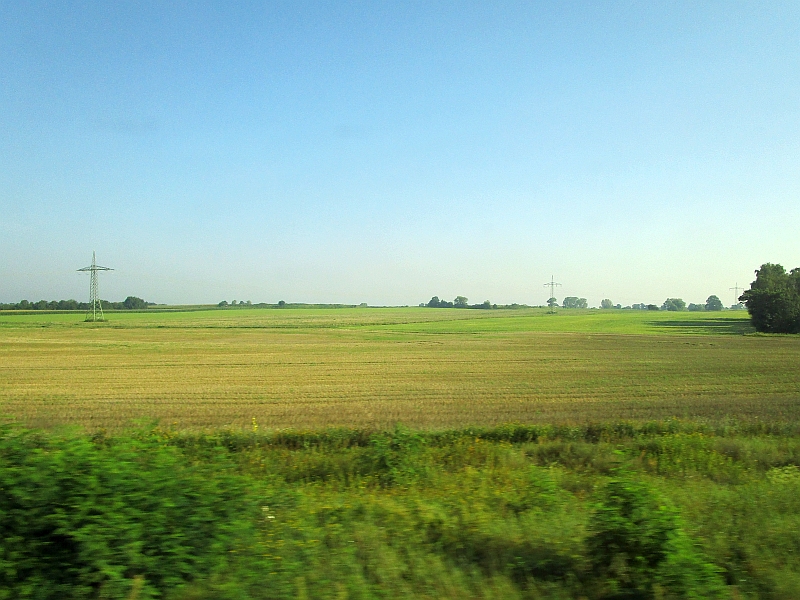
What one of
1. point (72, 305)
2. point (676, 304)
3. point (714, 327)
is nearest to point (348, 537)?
point (714, 327)

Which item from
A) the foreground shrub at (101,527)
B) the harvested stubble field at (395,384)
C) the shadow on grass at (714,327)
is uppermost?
the foreground shrub at (101,527)

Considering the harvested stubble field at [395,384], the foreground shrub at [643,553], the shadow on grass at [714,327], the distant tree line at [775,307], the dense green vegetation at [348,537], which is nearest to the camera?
the dense green vegetation at [348,537]

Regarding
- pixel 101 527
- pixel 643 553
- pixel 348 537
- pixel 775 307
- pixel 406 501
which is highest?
pixel 775 307

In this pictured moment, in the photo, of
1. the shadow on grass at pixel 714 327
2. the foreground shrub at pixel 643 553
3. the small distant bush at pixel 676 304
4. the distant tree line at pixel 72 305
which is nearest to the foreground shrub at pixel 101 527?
the foreground shrub at pixel 643 553

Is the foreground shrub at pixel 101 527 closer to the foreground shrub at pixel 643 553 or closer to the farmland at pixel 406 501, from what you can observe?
the farmland at pixel 406 501

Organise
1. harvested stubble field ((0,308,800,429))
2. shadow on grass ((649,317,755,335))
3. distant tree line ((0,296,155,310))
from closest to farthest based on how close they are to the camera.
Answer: harvested stubble field ((0,308,800,429)), shadow on grass ((649,317,755,335)), distant tree line ((0,296,155,310))

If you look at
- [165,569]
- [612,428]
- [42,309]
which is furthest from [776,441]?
[42,309]

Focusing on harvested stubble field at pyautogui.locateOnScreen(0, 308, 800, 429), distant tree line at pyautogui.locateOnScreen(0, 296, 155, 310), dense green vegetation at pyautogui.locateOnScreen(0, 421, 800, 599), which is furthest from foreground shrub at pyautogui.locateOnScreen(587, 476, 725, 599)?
distant tree line at pyautogui.locateOnScreen(0, 296, 155, 310)

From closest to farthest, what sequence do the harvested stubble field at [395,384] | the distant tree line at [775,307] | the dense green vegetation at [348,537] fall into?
the dense green vegetation at [348,537] < the harvested stubble field at [395,384] < the distant tree line at [775,307]

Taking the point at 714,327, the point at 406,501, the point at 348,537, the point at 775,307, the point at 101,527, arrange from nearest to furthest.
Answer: the point at 101,527
the point at 348,537
the point at 406,501
the point at 775,307
the point at 714,327

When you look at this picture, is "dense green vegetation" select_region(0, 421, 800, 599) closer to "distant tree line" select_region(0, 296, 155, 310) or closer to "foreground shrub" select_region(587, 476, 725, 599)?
"foreground shrub" select_region(587, 476, 725, 599)

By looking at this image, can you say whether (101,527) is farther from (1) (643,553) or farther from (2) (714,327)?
(2) (714,327)

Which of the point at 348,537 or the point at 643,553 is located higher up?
the point at 643,553

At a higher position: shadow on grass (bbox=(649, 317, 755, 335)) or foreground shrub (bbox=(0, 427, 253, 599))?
foreground shrub (bbox=(0, 427, 253, 599))
